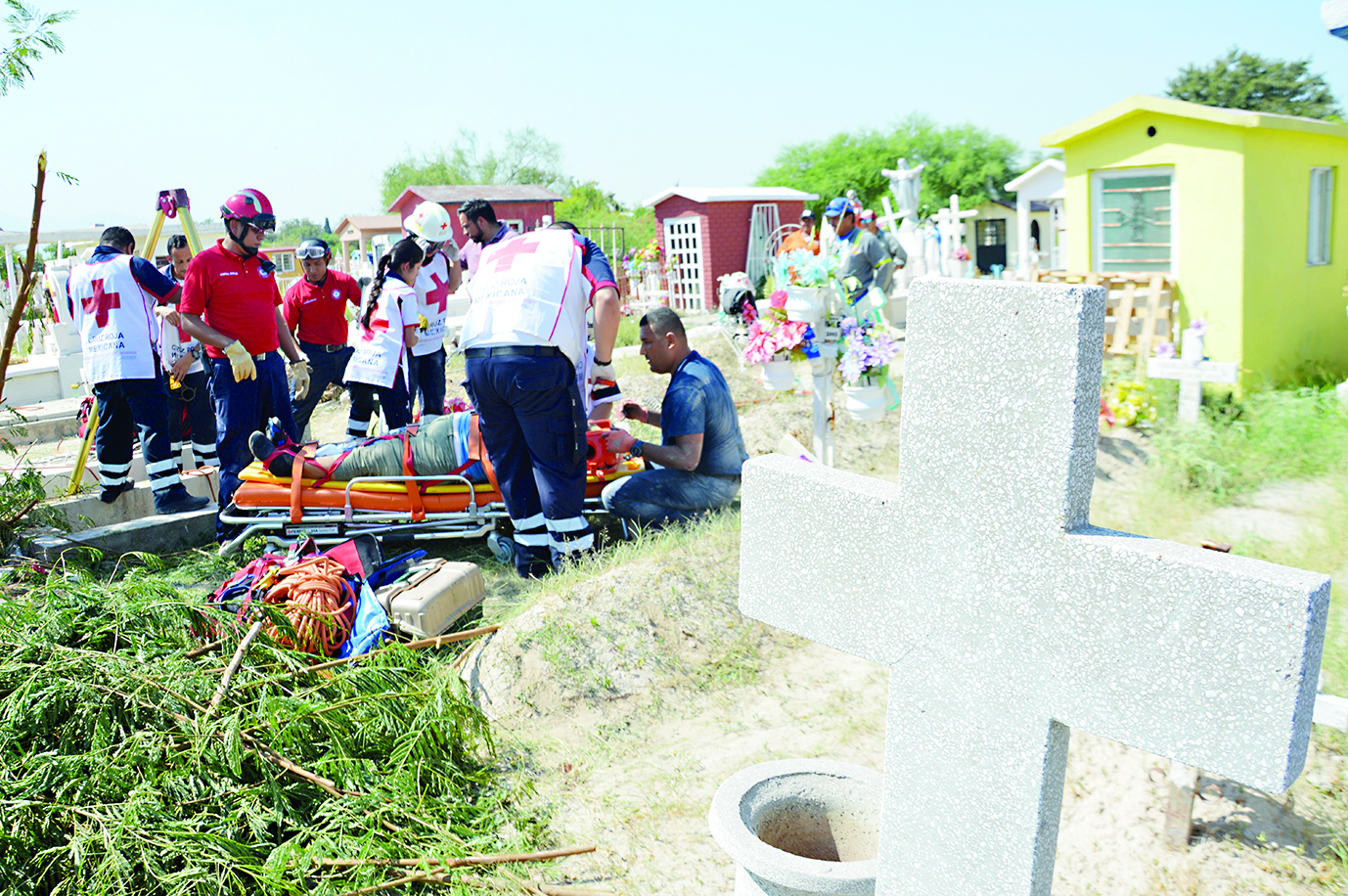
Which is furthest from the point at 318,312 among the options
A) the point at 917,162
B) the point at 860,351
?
the point at 917,162

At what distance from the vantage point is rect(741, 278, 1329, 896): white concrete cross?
4.63ft

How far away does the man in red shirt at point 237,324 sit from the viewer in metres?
6.18

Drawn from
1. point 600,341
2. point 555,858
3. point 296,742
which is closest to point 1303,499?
point 600,341

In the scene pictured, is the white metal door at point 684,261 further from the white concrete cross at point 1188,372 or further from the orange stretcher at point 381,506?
the orange stretcher at point 381,506

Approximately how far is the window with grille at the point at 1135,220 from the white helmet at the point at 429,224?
642cm

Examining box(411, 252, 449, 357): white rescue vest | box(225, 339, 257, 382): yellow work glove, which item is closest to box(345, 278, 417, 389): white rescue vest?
box(411, 252, 449, 357): white rescue vest

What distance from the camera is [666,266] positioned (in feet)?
79.7

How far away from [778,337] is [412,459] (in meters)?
2.31

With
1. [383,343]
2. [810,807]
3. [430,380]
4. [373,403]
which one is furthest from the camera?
[430,380]

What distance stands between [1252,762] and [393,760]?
7.79 ft

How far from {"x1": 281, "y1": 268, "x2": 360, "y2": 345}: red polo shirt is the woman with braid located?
946 millimetres

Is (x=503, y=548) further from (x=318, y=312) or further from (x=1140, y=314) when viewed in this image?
(x=1140, y=314)

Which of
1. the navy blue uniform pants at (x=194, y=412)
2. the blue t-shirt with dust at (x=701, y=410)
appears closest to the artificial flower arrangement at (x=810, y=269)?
the blue t-shirt with dust at (x=701, y=410)

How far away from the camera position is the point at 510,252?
17.0ft
